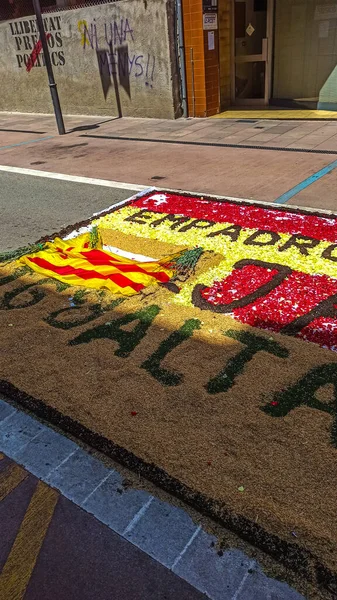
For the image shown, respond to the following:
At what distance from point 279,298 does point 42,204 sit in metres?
4.86

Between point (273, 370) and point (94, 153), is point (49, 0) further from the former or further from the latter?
point (273, 370)

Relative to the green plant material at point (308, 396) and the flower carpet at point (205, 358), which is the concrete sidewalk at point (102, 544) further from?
A: the green plant material at point (308, 396)

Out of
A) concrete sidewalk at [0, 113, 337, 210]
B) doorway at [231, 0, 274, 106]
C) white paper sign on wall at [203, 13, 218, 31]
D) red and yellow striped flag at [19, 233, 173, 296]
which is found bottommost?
concrete sidewalk at [0, 113, 337, 210]

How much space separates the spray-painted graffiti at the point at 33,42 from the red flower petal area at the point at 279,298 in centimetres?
1337

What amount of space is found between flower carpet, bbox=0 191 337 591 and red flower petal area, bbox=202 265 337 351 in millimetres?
Answer: 18

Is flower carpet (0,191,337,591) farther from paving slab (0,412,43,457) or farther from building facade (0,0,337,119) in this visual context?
building facade (0,0,337,119)

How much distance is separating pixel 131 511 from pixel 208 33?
12.5 m

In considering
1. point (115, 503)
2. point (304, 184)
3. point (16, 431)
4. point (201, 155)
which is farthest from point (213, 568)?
point (201, 155)

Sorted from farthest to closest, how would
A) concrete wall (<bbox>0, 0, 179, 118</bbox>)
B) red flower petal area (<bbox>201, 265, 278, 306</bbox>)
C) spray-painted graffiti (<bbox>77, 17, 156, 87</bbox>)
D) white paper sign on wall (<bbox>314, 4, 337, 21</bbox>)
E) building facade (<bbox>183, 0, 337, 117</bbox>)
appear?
spray-painted graffiti (<bbox>77, 17, 156, 87</bbox>) → concrete wall (<bbox>0, 0, 179, 118</bbox>) → building facade (<bbox>183, 0, 337, 117</bbox>) → white paper sign on wall (<bbox>314, 4, 337, 21</bbox>) → red flower petal area (<bbox>201, 265, 278, 306</bbox>)

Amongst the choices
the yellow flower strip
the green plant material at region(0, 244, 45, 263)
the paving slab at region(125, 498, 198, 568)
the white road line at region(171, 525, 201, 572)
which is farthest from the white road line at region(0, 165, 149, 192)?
the white road line at region(171, 525, 201, 572)

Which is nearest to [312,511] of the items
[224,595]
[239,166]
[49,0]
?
[224,595]

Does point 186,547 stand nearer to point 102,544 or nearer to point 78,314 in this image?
point 102,544

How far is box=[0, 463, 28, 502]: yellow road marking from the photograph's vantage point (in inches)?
117

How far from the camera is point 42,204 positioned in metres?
8.04
